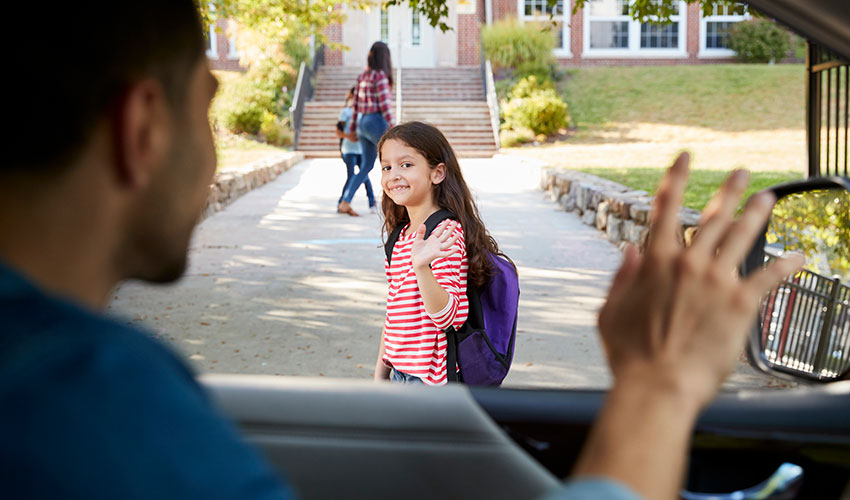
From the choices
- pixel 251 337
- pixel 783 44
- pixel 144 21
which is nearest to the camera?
pixel 144 21

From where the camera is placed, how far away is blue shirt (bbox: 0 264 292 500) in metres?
0.72

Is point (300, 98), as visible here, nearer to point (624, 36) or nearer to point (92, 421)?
point (624, 36)

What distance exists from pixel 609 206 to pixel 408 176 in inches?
268

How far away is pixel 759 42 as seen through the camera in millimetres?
28281

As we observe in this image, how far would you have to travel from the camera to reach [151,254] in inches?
35.4

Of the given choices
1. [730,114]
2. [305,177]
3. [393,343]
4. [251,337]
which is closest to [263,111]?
[305,177]

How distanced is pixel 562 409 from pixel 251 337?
14.6 ft

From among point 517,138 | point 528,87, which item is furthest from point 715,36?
point 517,138

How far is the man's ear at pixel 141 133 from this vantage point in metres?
0.83

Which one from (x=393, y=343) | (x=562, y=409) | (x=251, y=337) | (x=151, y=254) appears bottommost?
(x=251, y=337)

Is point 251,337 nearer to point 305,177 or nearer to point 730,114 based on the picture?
point 305,177

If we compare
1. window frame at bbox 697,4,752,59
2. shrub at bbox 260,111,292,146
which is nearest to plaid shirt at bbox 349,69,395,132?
shrub at bbox 260,111,292,146

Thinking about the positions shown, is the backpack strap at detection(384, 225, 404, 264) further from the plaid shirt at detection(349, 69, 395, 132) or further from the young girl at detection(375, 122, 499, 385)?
the plaid shirt at detection(349, 69, 395, 132)

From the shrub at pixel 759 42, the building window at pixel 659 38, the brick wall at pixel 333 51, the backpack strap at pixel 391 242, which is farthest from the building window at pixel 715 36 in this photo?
the backpack strap at pixel 391 242
